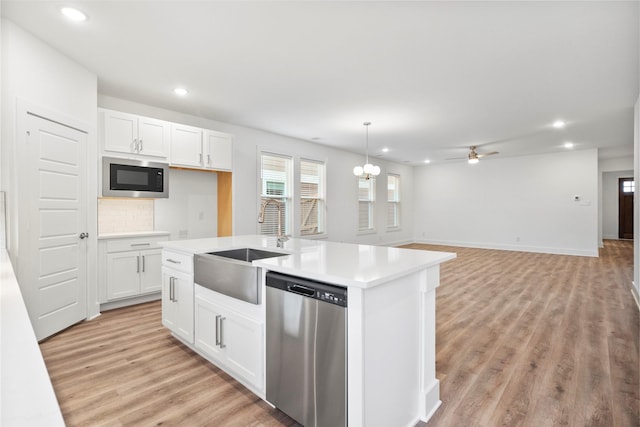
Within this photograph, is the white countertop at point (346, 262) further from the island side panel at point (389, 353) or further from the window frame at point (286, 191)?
the window frame at point (286, 191)

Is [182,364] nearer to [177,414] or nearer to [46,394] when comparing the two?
[177,414]

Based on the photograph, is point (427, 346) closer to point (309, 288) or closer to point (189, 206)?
point (309, 288)

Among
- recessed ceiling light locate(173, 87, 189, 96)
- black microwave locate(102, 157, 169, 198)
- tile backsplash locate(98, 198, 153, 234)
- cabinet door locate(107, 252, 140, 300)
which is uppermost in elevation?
recessed ceiling light locate(173, 87, 189, 96)

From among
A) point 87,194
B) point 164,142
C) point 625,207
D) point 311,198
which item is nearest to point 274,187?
point 311,198

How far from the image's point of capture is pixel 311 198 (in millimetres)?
6812

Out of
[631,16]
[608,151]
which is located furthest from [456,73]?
[608,151]

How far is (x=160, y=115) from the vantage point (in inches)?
177

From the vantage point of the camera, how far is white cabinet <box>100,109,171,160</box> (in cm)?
359

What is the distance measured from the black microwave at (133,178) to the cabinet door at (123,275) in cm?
73

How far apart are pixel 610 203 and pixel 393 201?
7687 mm

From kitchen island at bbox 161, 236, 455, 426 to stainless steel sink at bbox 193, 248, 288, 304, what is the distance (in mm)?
69

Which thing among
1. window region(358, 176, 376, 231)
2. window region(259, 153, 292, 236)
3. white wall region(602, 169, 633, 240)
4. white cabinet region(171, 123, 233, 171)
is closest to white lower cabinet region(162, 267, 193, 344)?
white cabinet region(171, 123, 233, 171)

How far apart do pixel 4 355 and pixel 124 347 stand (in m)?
2.58

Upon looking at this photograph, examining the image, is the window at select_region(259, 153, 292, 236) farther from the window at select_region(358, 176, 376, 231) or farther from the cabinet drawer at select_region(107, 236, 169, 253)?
the window at select_region(358, 176, 376, 231)
